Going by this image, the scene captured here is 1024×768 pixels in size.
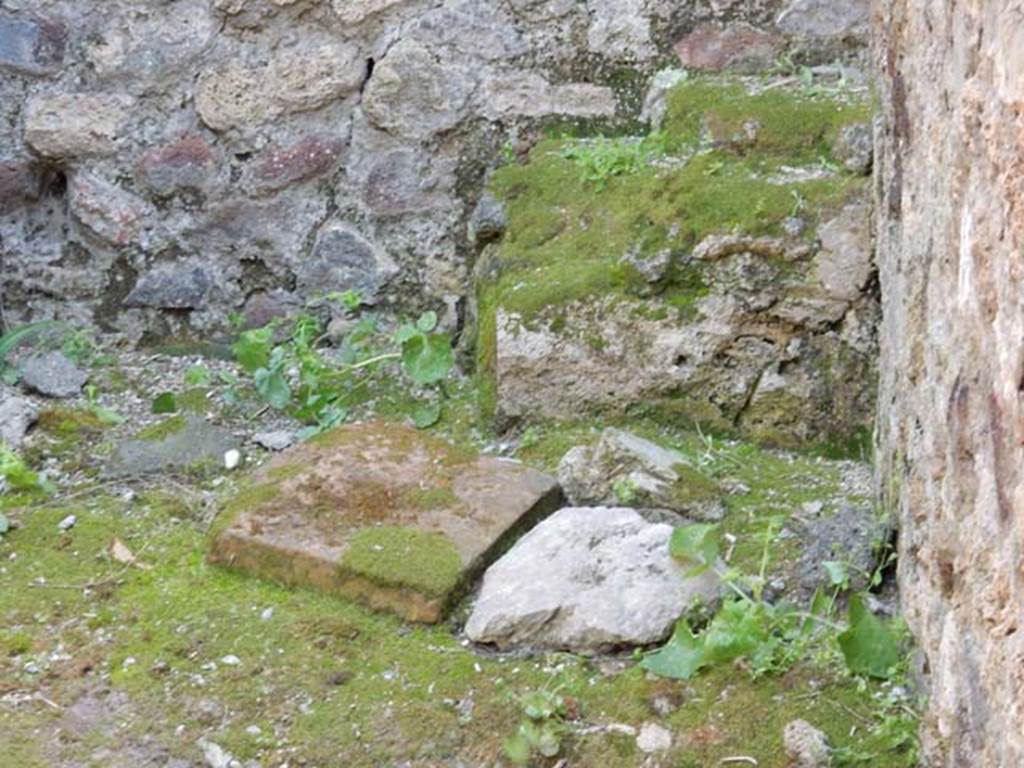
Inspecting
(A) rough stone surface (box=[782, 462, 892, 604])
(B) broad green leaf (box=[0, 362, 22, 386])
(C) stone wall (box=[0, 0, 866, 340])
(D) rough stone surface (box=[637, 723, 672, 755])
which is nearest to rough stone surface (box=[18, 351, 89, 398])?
(B) broad green leaf (box=[0, 362, 22, 386])

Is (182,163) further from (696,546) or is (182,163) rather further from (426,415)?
(696,546)

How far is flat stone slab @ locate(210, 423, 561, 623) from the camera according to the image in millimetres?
2438

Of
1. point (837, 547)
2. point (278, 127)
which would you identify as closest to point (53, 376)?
point (278, 127)

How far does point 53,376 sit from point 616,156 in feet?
4.03

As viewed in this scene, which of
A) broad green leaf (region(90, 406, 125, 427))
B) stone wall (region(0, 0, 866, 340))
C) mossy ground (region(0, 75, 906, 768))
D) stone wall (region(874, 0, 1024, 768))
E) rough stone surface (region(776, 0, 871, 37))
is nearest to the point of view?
stone wall (region(874, 0, 1024, 768))

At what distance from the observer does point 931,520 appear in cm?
197

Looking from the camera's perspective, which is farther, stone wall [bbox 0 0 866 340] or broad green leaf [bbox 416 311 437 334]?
stone wall [bbox 0 0 866 340]

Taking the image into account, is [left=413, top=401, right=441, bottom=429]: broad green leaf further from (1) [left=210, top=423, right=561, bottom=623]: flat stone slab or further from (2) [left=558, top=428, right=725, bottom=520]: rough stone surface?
(2) [left=558, top=428, right=725, bottom=520]: rough stone surface

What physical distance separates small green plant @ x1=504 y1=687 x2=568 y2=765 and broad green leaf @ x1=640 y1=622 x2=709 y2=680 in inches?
5.3

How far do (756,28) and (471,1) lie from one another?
61 cm

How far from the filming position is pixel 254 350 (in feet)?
10.5

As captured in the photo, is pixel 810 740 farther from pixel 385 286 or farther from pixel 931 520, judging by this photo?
pixel 385 286

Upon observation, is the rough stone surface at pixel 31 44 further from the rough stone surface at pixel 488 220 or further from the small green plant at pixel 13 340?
the rough stone surface at pixel 488 220

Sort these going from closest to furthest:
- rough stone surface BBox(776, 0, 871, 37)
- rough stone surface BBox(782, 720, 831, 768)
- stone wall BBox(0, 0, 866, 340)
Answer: rough stone surface BBox(782, 720, 831, 768) < rough stone surface BBox(776, 0, 871, 37) < stone wall BBox(0, 0, 866, 340)
